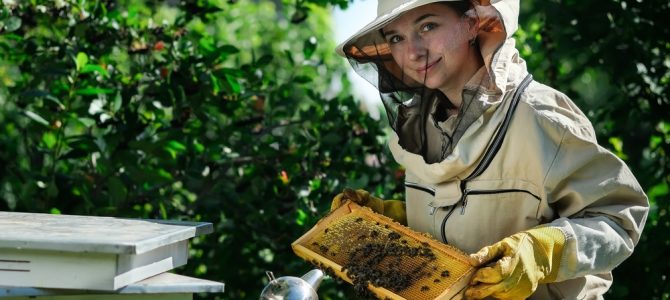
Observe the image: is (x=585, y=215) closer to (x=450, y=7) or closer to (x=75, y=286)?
(x=450, y=7)

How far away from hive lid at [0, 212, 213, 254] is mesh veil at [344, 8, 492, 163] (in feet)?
1.90

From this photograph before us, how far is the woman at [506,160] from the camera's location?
91.8 inches

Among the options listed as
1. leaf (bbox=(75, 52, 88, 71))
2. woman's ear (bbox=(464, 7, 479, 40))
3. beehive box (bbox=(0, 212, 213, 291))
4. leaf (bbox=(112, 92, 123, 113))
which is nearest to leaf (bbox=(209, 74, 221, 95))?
leaf (bbox=(112, 92, 123, 113))

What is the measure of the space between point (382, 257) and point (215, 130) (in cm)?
171

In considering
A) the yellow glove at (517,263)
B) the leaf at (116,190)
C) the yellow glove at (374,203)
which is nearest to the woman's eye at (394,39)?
the yellow glove at (374,203)

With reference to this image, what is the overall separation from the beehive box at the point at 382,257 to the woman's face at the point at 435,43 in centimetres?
37

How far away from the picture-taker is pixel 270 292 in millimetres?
2174

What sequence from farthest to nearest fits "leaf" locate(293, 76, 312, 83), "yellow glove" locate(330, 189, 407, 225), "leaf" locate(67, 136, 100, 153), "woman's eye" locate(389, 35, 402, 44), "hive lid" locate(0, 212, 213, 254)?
"leaf" locate(293, 76, 312, 83), "leaf" locate(67, 136, 100, 153), "yellow glove" locate(330, 189, 407, 225), "woman's eye" locate(389, 35, 402, 44), "hive lid" locate(0, 212, 213, 254)

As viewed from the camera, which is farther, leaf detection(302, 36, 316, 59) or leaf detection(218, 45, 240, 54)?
leaf detection(302, 36, 316, 59)

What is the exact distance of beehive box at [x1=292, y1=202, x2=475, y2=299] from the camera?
7.26ft

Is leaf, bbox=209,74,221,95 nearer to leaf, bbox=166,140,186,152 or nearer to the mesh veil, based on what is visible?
leaf, bbox=166,140,186,152

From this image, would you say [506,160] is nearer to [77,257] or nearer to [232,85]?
[77,257]

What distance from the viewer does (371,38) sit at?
2619 millimetres

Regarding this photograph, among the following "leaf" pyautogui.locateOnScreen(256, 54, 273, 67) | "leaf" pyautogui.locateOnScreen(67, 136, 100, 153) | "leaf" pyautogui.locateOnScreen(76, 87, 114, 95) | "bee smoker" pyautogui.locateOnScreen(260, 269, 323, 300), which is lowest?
"bee smoker" pyautogui.locateOnScreen(260, 269, 323, 300)
